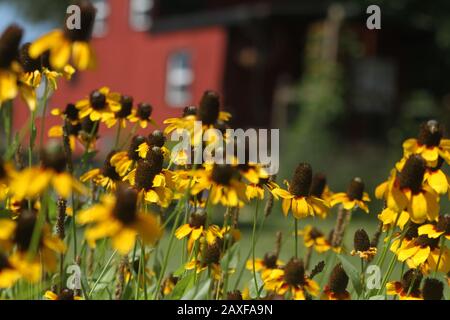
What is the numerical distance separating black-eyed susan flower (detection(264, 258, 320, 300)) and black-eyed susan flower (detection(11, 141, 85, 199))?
2.97 feet

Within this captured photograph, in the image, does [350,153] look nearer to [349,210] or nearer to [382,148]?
[382,148]

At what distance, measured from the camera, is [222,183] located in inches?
76.2

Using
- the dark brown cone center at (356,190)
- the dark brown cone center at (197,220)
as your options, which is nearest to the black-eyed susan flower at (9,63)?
the dark brown cone center at (197,220)

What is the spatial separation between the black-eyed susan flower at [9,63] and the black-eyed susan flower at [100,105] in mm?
867

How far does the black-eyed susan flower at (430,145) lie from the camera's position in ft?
6.89

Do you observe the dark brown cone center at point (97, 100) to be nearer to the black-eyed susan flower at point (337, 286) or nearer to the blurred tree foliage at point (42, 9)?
the black-eyed susan flower at point (337, 286)

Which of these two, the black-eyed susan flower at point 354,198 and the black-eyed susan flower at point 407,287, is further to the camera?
the black-eyed susan flower at point 354,198

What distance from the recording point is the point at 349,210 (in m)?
2.97

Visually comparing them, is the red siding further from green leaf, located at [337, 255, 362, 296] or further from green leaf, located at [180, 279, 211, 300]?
green leaf, located at [180, 279, 211, 300]

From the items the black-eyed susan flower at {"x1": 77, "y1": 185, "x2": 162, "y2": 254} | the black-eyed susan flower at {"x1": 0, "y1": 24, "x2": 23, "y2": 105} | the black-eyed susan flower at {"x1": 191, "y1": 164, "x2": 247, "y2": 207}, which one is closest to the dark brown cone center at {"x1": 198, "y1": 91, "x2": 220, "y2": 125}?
the black-eyed susan flower at {"x1": 191, "y1": 164, "x2": 247, "y2": 207}

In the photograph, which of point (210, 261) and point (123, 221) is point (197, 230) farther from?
point (123, 221)

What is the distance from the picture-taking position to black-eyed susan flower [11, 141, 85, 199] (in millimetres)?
1539

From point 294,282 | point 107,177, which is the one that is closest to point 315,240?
point 294,282
